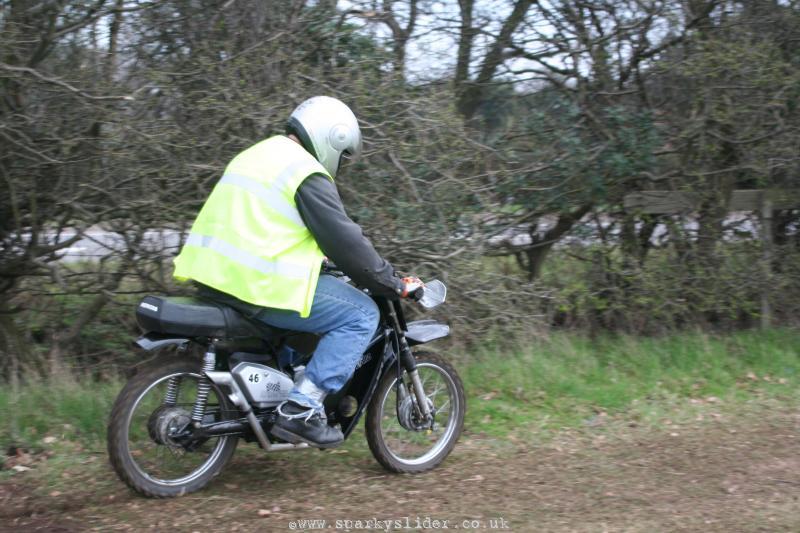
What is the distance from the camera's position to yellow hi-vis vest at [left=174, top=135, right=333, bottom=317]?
13.9ft

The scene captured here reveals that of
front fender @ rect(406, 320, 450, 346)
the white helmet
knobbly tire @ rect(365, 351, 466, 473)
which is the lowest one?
knobbly tire @ rect(365, 351, 466, 473)

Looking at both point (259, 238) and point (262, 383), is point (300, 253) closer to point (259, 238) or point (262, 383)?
point (259, 238)

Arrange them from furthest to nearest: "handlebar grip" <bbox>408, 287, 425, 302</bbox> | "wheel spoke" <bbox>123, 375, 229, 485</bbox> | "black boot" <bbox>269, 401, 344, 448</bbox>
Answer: "handlebar grip" <bbox>408, 287, 425, 302</bbox>
"black boot" <bbox>269, 401, 344, 448</bbox>
"wheel spoke" <bbox>123, 375, 229, 485</bbox>

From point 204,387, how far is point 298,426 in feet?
1.78

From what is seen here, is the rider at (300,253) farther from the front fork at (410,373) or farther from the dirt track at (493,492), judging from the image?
the dirt track at (493,492)

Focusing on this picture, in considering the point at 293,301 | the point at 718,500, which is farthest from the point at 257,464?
the point at 718,500

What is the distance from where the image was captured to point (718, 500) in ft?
15.4

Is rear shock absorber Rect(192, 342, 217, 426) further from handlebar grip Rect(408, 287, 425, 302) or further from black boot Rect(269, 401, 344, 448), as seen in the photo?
handlebar grip Rect(408, 287, 425, 302)

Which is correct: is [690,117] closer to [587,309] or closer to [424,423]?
[587,309]

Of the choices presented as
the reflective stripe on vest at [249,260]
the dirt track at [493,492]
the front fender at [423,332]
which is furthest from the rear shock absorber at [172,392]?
the front fender at [423,332]

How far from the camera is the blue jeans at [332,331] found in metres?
4.48

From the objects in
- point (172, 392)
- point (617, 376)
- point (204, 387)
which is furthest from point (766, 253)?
point (172, 392)

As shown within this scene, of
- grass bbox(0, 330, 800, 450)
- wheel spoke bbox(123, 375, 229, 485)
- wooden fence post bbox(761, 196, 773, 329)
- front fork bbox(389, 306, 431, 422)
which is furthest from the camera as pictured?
wooden fence post bbox(761, 196, 773, 329)

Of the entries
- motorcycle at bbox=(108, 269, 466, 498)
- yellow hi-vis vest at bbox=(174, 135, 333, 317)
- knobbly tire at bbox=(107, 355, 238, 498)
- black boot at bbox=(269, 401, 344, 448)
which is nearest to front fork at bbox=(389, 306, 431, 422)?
motorcycle at bbox=(108, 269, 466, 498)
